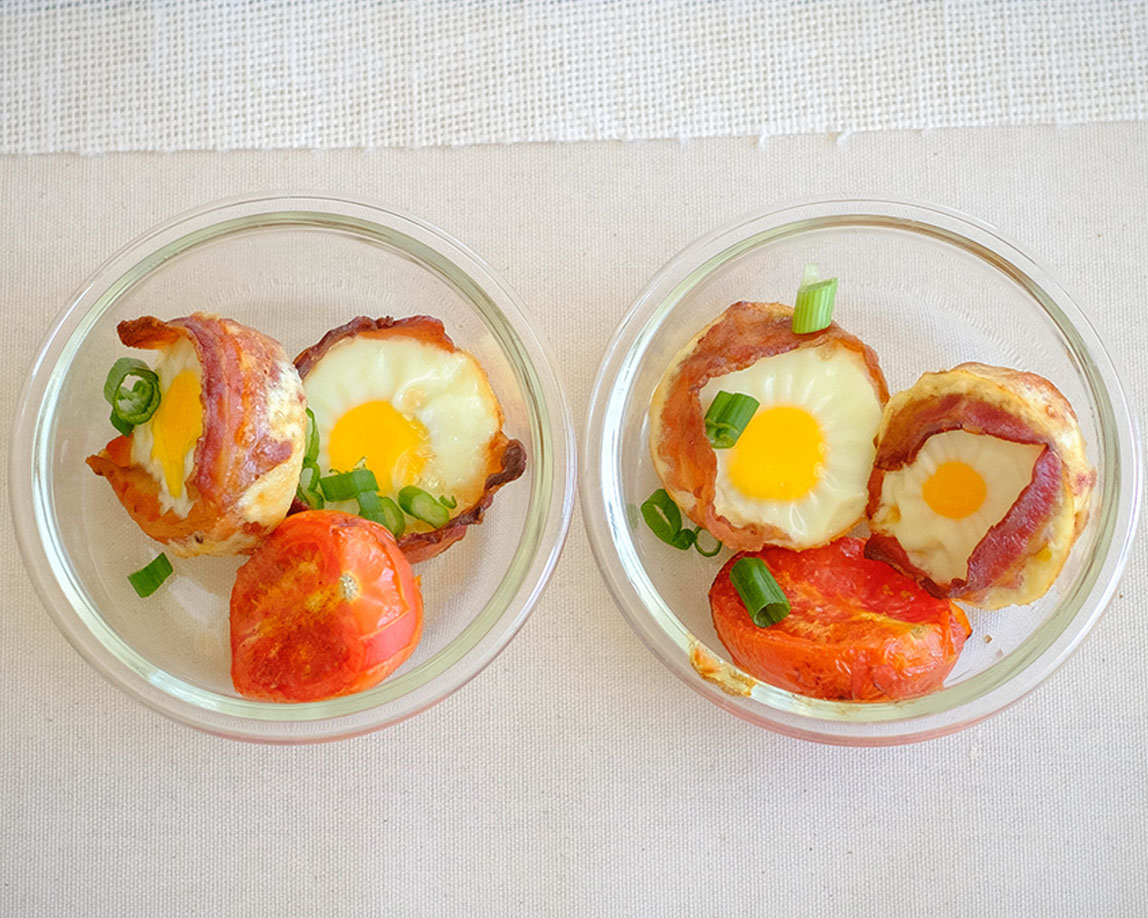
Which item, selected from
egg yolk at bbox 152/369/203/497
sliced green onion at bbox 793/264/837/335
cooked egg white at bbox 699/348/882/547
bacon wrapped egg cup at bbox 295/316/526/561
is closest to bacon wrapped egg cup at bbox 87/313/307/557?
egg yolk at bbox 152/369/203/497

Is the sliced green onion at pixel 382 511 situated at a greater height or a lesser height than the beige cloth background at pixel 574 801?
greater

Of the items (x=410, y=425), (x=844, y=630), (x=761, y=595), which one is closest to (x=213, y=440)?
(x=410, y=425)

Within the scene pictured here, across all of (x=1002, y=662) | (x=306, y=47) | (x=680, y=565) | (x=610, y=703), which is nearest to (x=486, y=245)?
(x=306, y=47)

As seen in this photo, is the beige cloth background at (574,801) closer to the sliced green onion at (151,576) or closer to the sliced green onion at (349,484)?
the sliced green onion at (151,576)

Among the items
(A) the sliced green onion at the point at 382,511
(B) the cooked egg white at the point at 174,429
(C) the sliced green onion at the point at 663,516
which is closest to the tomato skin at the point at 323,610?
(A) the sliced green onion at the point at 382,511

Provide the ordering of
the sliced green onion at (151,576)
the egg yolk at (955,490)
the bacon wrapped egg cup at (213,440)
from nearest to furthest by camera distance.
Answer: the bacon wrapped egg cup at (213,440) → the egg yolk at (955,490) → the sliced green onion at (151,576)

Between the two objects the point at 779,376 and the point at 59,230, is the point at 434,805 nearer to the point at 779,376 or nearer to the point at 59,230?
the point at 779,376

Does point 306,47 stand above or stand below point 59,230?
above
